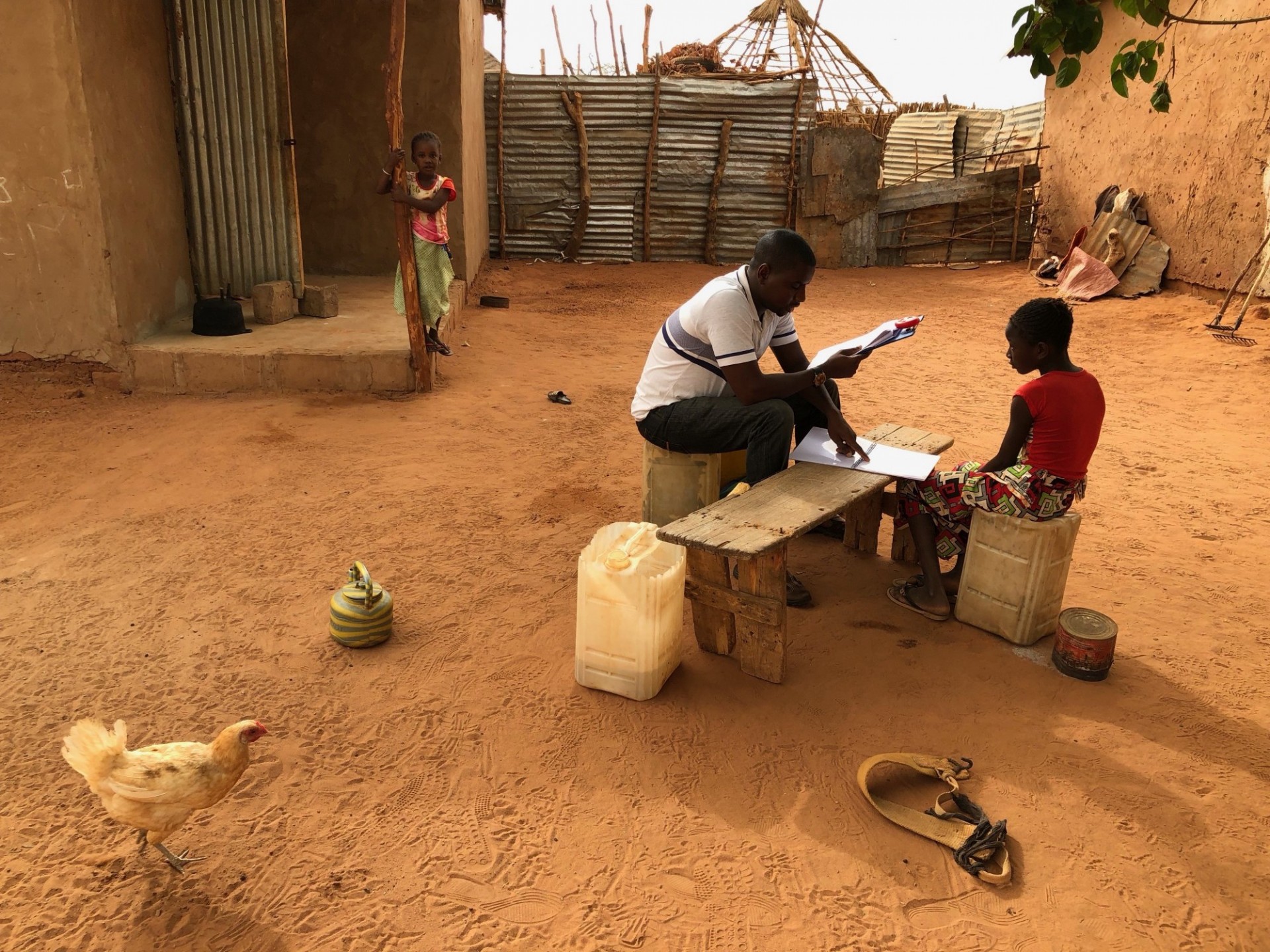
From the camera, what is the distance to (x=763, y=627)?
299cm

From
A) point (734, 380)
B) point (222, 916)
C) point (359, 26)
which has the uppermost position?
point (359, 26)

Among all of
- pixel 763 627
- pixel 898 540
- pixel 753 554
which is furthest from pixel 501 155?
pixel 753 554

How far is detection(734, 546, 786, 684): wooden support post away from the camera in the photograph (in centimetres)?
290

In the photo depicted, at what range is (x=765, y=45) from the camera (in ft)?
67.9

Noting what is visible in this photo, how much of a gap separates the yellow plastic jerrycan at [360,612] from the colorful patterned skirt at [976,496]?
202 cm

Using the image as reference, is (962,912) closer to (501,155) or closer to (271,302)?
(271,302)

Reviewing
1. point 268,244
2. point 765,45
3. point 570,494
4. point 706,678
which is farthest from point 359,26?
point 765,45

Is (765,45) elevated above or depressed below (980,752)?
above

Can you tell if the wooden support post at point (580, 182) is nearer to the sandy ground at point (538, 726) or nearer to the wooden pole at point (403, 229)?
the wooden pole at point (403, 229)

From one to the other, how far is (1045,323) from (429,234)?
14.9ft

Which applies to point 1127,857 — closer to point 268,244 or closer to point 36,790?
point 36,790

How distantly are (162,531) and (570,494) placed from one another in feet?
6.35

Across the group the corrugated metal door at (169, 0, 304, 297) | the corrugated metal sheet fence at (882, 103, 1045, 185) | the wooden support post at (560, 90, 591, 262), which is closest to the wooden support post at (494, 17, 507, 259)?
the wooden support post at (560, 90, 591, 262)

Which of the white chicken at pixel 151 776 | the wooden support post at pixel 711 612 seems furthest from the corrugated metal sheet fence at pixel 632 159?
the white chicken at pixel 151 776
